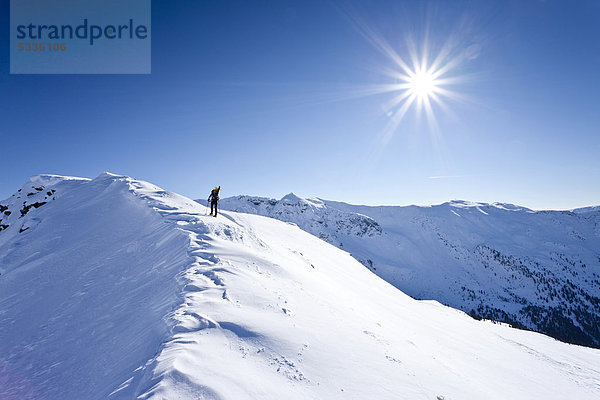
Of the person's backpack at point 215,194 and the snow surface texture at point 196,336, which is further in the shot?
the person's backpack at point 215,194

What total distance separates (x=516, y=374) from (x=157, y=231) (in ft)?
74.5

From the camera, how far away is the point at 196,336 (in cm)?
596

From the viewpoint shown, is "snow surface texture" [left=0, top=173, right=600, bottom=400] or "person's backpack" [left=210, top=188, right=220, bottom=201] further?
"person's backpack" [left=210, top=188, right=220, bottom=201]

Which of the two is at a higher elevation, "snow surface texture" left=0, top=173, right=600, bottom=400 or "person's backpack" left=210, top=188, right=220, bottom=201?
"person's backpack" left=210, top=188, right=220, bottom=201

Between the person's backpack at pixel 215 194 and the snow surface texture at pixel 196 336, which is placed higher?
the person's backpack at pixel 215 194

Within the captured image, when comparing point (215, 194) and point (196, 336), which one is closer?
point (196, 336)

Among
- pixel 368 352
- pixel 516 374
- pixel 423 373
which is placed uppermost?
pixel 368 352

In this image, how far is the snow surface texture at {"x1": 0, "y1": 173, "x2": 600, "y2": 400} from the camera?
215 inches

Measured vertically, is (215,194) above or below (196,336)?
above

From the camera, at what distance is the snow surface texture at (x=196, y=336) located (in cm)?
545

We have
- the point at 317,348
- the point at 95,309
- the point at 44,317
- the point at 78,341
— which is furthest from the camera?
the point at 44,317

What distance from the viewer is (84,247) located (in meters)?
15.8

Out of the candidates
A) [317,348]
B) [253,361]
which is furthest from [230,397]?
[317,348]

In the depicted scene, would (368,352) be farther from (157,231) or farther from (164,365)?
(157,231)
